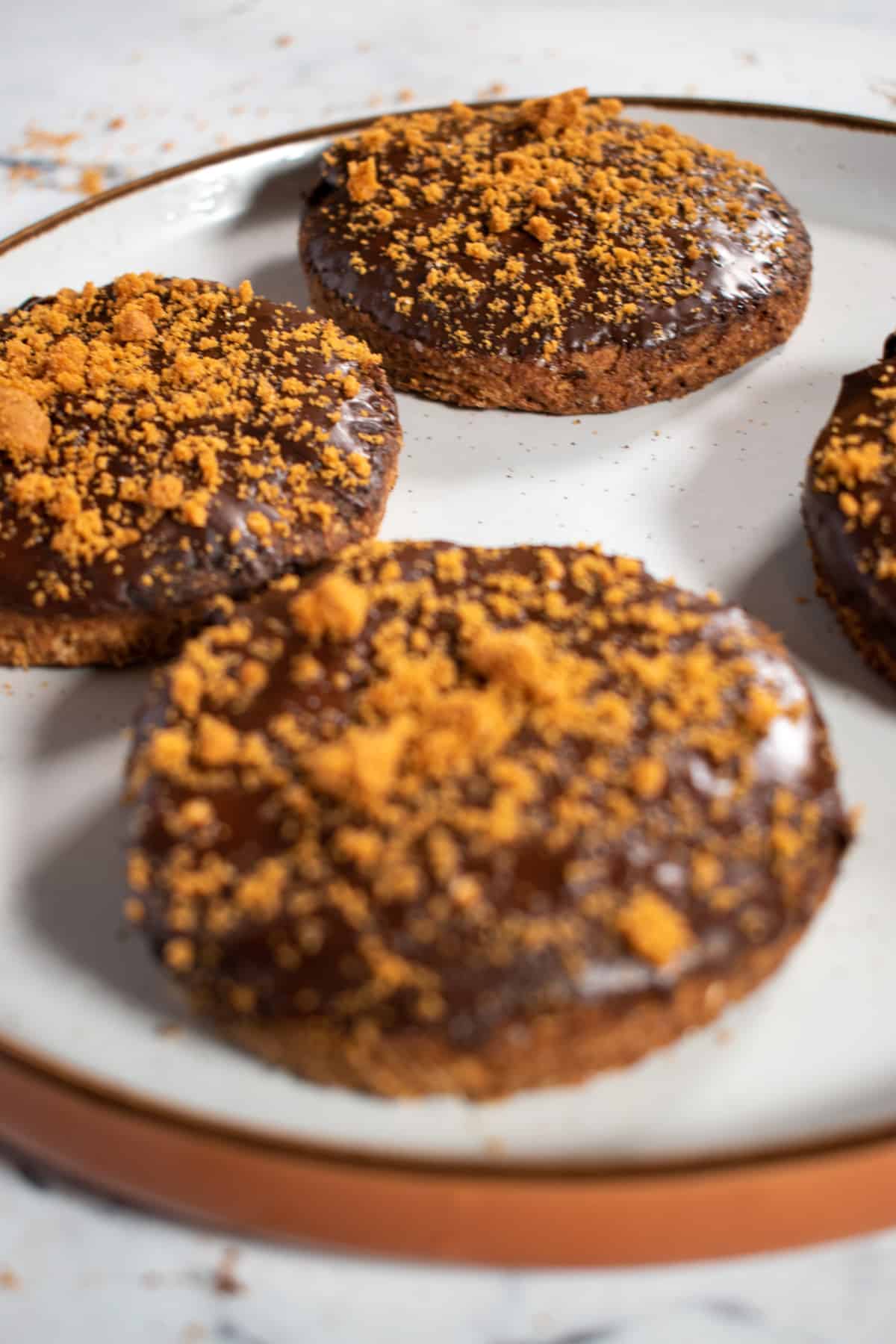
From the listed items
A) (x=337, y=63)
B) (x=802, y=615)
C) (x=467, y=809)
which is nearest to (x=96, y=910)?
(x=467, y=809)

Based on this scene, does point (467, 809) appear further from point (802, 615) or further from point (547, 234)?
point (547, 234)

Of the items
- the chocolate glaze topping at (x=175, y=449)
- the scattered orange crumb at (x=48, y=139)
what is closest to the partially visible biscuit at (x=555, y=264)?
the chocolate glaze topping at (x=175, y=449)

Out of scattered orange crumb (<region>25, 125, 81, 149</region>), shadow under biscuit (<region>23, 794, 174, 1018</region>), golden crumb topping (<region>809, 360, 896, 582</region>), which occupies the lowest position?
shadow under biscuit (<region>23, 794, 174, 1018</region>)

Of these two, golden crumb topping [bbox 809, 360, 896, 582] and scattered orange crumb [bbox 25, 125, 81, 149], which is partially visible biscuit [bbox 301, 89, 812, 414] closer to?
golden crumb topping [bbox 809, 360, 896, 582]

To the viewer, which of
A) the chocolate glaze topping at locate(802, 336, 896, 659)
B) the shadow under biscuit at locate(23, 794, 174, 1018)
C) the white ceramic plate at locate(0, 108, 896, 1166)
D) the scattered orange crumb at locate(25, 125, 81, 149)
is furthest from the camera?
the scattered orange crumb at locate(25, 125, 81, 149)

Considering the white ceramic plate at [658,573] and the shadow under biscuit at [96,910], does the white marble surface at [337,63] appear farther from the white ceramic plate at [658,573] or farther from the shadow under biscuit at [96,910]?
the shadow under biscuit at [96,910]

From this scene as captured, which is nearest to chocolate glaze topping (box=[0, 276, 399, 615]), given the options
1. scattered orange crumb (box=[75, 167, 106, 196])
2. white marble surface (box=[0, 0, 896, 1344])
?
scattered orange crumb (box=[75, 167, 106, 196])

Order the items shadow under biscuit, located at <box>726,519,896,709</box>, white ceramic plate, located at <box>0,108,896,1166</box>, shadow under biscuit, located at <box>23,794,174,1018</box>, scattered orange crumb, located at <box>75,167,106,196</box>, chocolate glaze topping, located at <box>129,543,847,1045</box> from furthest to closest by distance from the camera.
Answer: scattered orange crumb, located at <box>75,167,106,196</box>
shadow under biscuit, located at <box>726,519,896,709</box>
shadow under biscuit, located at <box>23,794,174,1018</box>
white ceramic plate, located at <box>0,108,896,1166</box>
chocolate glaze topping, located at <box>129,543,847,1045</box>

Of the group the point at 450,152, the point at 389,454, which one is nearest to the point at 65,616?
the point at 389,454
